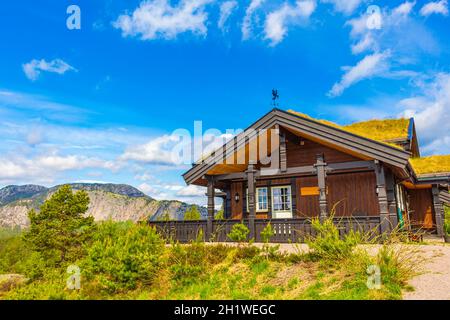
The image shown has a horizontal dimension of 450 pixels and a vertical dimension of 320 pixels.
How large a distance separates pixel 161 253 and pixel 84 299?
1.95 m

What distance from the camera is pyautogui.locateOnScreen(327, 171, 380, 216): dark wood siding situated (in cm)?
1352

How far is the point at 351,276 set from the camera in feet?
22.2

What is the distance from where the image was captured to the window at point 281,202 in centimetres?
1533

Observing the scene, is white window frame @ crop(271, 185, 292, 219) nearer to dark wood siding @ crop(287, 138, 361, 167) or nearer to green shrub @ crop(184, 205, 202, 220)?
dark wood siding @ crop(287, 138, 361, 167)

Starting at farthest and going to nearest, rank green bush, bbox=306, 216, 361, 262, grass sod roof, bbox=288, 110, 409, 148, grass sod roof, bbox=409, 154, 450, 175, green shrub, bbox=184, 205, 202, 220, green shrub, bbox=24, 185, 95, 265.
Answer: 1. green shrub, bbox=184, 205, 202, 220
2. green shrub, bbox=24, 185, 95, 265
3. grass sod roof, bbox=288, 110, 409, 148
4. grass sod roof, bbox=409, 154, 450, 175
5. green bush, bbox=306, 216, 361, 262

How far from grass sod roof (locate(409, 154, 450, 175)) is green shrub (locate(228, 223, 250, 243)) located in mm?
8997

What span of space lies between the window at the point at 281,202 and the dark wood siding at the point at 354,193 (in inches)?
73.4

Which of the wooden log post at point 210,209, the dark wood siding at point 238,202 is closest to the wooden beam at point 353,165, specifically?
the wooden log post at point 210,209

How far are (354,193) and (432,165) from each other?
5623mm

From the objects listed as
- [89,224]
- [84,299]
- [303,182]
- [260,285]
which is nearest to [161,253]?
[84,299]

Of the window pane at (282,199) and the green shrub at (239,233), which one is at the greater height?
the window pane at (282,199)

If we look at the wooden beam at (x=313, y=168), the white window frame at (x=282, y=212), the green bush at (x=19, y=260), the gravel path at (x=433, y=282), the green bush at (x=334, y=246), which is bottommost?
the green bush at (x=19, y=260)

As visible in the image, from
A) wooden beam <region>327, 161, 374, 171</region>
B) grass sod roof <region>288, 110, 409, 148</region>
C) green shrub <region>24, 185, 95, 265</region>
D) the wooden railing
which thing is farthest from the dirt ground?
green shrub <region>24, 185, 95, 265</region>

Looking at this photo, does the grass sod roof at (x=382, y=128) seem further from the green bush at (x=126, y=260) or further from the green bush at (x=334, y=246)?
the green bush at (x=126, y=260)
